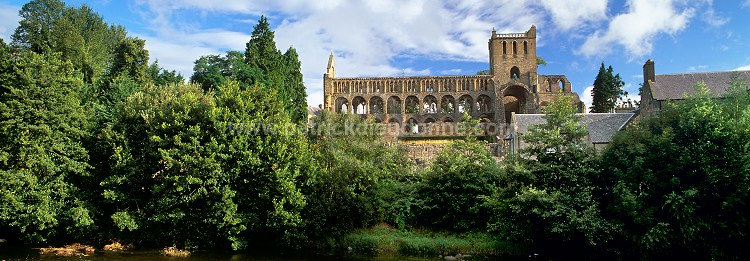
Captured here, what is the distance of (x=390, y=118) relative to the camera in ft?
208

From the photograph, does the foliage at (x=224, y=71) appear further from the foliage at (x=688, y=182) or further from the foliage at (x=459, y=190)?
the foliage at (x=688, y=182)

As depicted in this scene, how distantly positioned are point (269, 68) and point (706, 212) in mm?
33538

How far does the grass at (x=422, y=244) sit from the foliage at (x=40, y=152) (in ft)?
44.5

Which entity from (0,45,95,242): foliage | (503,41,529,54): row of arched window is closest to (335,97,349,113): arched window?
(503,41,529,54): row of arched window

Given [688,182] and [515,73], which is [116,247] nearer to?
[688,182]

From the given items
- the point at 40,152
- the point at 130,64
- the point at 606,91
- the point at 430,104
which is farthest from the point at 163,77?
the point at 606,91

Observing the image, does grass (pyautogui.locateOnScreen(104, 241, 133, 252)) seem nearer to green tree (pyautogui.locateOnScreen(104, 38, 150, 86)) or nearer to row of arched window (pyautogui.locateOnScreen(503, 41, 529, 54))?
green tree (pyautogui.locateOnScreen(104, 38, 150, 86))

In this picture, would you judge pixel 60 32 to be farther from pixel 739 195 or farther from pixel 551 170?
pixel 739 195

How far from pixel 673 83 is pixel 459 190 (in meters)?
19.6

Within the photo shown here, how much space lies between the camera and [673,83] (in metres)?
34.2

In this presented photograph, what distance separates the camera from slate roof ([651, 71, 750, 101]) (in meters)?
33.1

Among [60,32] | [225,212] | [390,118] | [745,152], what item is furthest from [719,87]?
[60,32]

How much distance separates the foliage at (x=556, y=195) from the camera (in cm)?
2038

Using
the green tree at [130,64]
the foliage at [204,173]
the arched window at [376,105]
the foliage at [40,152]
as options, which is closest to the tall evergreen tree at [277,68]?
the green tree at [130,64]
